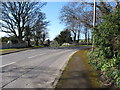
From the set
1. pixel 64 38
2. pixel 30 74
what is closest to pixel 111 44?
pixel 30 74

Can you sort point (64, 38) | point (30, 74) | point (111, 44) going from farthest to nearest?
point (64, 38), point (111, 44), point (30, 74)

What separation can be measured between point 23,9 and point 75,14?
19716 mm

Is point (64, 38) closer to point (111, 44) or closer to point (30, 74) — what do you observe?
point (111, 44)

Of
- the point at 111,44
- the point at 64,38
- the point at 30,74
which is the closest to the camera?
the point at 30,74

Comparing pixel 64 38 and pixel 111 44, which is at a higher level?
pixel 64 38

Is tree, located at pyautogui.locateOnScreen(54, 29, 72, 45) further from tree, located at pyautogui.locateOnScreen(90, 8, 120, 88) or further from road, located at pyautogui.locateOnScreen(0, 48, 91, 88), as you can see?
tree, located at pyautogui.locateOnScreen(90, 8, 120, 88)

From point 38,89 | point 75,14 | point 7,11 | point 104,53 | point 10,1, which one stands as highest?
point 10,1

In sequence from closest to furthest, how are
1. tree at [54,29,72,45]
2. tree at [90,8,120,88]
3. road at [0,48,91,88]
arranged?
road at [0,48,91,88]
tree at [90,8,120,88]
tree at [54,29,72,45]

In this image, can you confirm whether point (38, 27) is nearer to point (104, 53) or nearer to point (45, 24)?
point (45, 24)

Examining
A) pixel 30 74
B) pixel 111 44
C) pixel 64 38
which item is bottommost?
pixel 30 74

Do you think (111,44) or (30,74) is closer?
(30,74)

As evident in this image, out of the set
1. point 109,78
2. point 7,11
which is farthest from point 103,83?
point 7,11

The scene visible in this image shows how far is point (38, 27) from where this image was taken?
35750 mm

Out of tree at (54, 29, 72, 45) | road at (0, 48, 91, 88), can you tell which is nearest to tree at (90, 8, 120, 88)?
road at (0, 48, 91, 88)
